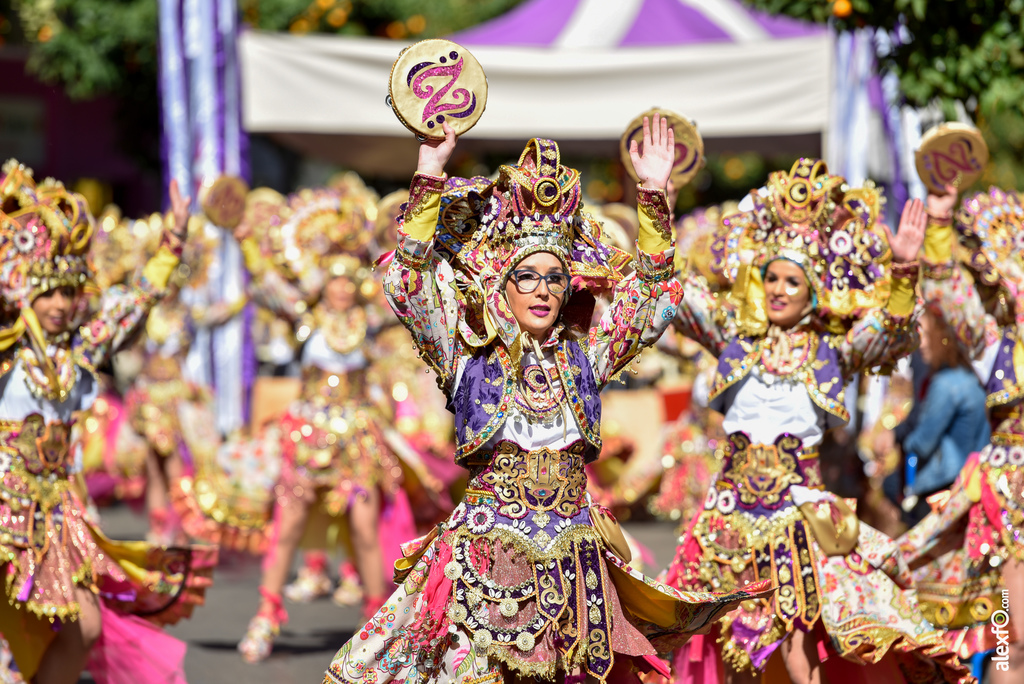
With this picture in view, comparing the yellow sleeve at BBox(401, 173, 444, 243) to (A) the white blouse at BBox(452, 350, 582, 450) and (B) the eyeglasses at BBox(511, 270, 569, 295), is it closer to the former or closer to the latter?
(B) the eyeglasses at BBox(511, 270, 569, 295)

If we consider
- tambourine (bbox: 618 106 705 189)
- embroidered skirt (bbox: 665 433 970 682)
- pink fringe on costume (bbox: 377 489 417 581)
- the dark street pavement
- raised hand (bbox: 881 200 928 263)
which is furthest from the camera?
pink fringe on costume (bbox: 377 489 417 581)

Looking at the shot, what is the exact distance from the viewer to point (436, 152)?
184 inches

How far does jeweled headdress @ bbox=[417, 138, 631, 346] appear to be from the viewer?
4.77m

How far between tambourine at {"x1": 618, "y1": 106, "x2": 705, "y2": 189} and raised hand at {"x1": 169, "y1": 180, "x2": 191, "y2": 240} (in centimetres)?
204

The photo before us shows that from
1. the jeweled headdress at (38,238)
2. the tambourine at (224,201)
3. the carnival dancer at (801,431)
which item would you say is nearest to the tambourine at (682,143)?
the carnival dancer at (801,431)

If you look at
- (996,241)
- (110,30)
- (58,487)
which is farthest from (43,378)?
(110,30)

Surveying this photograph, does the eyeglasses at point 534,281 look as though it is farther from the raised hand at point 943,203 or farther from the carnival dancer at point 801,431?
the raised hand at point 943,203

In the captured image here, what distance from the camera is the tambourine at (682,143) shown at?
19.5 feet

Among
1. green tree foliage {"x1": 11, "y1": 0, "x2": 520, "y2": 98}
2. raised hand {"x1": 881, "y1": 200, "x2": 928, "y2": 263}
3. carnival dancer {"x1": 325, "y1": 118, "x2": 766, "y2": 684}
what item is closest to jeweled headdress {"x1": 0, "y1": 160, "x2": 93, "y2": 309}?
carnival dancer {"x1": 325, "y1": 118, "x2": 766, "y2": 684}

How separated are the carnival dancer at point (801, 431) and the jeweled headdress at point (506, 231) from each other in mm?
1154

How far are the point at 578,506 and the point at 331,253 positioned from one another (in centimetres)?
402

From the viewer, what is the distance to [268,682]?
7.15 meters

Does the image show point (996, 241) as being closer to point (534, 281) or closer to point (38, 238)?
point (534, 281)

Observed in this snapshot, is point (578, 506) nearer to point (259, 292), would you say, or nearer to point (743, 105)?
point (259, 292)
